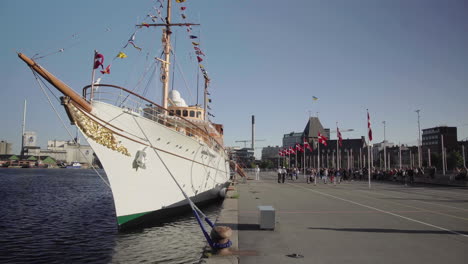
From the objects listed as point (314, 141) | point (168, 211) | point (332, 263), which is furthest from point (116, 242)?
point (314, 141)

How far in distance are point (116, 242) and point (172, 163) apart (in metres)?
4.11

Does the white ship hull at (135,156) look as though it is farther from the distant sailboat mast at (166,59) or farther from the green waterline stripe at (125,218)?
the distant sailboat mast at (166,59)

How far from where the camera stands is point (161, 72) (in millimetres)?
17859

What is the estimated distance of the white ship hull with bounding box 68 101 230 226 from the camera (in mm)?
11328

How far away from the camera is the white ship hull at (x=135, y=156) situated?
11.3m

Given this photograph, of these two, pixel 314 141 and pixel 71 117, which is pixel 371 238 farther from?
pixel 314 141

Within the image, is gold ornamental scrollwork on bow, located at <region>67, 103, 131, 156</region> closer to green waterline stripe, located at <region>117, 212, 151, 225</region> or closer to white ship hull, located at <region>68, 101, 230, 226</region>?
white ship hull, located at <region>68, 101, 230, 226</region>

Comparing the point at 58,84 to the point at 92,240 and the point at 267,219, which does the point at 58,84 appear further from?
the point at 267,219

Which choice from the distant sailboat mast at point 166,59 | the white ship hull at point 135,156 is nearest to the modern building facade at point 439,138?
the distant sailboat mast at point 166,59

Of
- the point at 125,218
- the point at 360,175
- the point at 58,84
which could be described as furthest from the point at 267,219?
the point at 360,175

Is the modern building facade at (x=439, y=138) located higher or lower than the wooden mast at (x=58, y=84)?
higher

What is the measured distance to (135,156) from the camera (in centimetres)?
1212

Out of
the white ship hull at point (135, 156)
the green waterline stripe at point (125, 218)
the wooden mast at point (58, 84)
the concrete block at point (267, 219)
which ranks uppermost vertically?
the wooden mast at point (58, 84)

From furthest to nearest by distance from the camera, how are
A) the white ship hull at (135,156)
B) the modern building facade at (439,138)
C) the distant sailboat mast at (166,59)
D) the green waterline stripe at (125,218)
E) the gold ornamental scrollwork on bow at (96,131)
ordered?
the modern building facade at (439,138) < the distant sailboat mast at (166,59) < the green waterline stripe at (125,218) < the white ship hull at (135,156) < the gold ornamental scrollwork on bow at (96,131)
